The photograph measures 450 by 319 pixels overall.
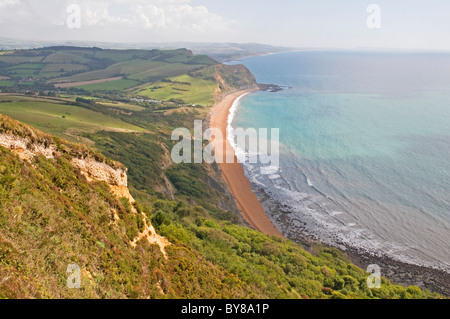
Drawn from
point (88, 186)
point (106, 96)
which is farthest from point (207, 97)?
point (88, 186)

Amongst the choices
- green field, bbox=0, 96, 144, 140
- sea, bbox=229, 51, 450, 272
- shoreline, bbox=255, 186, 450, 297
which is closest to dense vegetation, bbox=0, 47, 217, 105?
sea, bbox=229, 51, 450, 272

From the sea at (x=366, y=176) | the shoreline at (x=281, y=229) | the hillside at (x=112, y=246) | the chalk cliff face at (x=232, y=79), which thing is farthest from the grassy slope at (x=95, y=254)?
the chalk cliff face at (x=232, y=79)

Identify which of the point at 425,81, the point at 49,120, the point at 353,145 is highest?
the point at 425,81

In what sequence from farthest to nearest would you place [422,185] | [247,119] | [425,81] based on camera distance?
[425,81], [247,119], [422,185]

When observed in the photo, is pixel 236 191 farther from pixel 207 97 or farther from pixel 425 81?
pixel 425 81

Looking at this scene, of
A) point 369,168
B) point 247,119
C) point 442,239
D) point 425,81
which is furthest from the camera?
point 425,81

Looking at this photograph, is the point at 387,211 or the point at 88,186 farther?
the point at 387,211

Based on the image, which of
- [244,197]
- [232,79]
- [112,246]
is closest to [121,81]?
[232,79]
